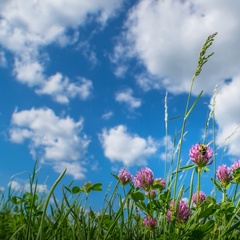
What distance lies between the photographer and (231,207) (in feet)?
8.11

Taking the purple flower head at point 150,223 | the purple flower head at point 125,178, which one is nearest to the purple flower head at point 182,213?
the purple flower head at point 150,223

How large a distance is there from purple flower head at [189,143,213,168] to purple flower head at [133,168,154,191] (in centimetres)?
30

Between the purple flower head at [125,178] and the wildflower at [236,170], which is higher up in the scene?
the purple flower head at [125,178]

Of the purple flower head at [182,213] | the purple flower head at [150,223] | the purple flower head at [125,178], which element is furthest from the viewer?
the purple flower head at [125,178]

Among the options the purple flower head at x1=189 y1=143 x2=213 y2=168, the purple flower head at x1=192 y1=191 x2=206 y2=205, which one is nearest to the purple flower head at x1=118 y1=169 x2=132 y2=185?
the purple flower head at x1=192 y1=191 x2=206 y2=205

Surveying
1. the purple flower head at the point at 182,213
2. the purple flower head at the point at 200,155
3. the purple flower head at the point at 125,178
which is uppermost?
the purple flower head at the point at 125,178

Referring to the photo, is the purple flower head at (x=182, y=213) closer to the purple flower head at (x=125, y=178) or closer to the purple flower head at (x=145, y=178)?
the purple flower head at (x=145, y=178)

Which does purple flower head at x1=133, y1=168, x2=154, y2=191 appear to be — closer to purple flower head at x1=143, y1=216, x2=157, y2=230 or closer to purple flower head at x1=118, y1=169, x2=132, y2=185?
purple flower head at x1=143, y1=216, x2=157, y2=230

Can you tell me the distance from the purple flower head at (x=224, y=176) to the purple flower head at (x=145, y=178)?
1.59 ft

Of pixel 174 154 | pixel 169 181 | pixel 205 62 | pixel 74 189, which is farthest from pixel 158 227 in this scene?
pixel 205 62

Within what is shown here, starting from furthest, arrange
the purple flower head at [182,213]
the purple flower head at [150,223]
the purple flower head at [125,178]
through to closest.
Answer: the purple flower head at [125,178] < the purple flower head at [150,223] < the purple flower head at [182,213]

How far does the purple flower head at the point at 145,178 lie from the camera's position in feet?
8.71

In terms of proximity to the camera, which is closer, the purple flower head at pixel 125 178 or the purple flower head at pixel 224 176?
the purple flower head at pixel 224 176

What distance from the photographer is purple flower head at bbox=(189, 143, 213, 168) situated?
2674 millimetres
